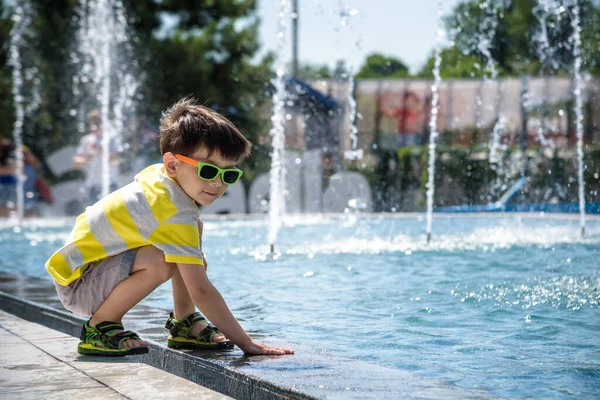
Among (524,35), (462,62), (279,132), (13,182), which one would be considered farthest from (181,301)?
(524,35)

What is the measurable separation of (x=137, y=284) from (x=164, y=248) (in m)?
0.22

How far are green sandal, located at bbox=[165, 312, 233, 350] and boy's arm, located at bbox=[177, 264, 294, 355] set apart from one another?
0.55ft

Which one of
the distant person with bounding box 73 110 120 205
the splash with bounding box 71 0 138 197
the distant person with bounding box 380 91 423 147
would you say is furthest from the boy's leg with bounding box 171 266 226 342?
the distant person with bounding box 380 91 423 147

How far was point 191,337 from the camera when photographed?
12.0 feet

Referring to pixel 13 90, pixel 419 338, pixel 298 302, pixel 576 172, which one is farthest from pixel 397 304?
pixel 13 90

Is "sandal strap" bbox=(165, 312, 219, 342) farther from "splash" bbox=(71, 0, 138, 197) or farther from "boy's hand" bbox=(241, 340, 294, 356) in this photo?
"splash" bbox=(71, 0, 138, 197)

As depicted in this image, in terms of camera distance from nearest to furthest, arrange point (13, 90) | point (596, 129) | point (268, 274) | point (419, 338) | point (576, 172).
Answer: point (419, 338) < point (268, 274) < point (576, 172) < point (596, 129) < point (13, 90)

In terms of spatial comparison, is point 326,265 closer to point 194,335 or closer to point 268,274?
point 268,274

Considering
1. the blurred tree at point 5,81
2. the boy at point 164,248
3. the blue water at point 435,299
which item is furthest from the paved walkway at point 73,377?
the blurred tree at point 5,81

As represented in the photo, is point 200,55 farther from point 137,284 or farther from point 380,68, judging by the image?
point 137,284

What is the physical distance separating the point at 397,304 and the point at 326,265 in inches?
91.4

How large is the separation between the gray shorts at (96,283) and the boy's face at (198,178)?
295 millimetres

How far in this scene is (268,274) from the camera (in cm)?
694

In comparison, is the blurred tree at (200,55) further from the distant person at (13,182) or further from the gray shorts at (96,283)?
the gray shorts at (96,283)
